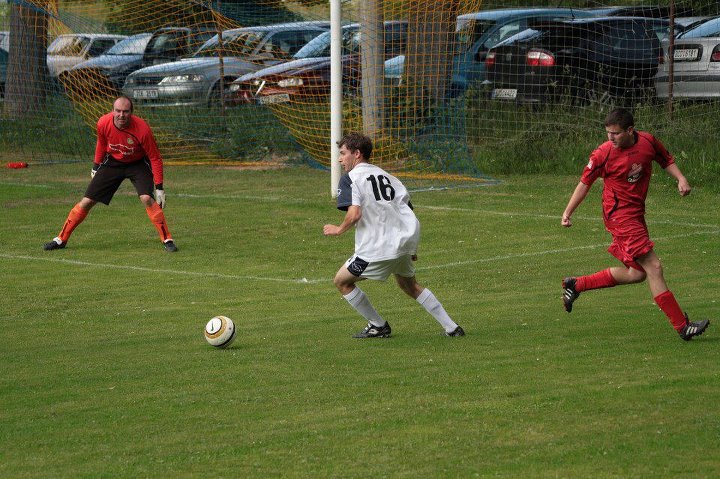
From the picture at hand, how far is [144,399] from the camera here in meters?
7.32

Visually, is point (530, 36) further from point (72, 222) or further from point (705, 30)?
point (72, 222)

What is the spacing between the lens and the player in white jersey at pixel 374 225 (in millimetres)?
8680

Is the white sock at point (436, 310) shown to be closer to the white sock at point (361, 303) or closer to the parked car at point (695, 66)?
the white sock at point (361, 303)

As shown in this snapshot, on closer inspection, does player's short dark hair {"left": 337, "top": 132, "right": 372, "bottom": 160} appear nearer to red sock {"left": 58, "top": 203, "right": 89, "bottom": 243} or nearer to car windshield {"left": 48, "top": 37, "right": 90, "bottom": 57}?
red sock {"left": 58, "top": 203, "right": 89, "bottom": 243}

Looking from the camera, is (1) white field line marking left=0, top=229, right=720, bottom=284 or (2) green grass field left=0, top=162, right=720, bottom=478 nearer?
(2) green grass field left=0, top=162, right=720, bottom=478

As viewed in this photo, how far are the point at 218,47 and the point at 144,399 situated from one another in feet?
52.7

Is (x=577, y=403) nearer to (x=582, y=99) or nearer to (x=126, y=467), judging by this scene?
(x=126, y=467)

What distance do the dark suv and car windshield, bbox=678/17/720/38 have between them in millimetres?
419

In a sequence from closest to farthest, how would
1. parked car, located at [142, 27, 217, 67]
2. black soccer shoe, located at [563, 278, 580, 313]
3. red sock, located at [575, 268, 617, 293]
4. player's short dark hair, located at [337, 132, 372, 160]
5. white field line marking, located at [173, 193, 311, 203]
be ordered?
player's short dark hair, located at [337, 132, 372, 160]
red sock, located at [575, 268, 617, 293]
black soccer shoe, located at [563, 278, 580, 313]
white field line marking, located at [173, 193, 311, 203]
parked car, located at [142, 27, 217, 67]

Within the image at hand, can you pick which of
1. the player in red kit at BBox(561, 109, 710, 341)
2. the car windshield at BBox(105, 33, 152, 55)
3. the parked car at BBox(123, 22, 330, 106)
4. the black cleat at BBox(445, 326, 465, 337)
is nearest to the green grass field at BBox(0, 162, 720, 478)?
the black cleat at BBox(445, 326, 465, 337)

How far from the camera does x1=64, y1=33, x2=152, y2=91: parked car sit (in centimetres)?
2306

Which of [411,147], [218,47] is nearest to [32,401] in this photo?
[411,147]

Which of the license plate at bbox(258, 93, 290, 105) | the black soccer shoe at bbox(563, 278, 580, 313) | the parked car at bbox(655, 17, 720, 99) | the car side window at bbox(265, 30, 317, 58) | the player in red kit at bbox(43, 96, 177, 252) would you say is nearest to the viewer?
the black soccer shoe at bbox(563, 278, 580, 313)

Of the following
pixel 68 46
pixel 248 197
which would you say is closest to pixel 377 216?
Answer: pixel 248 197
